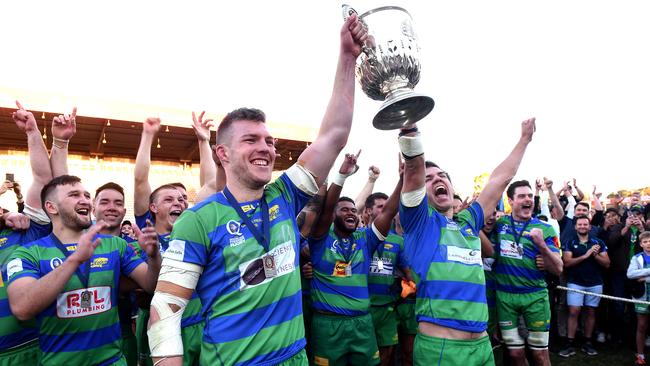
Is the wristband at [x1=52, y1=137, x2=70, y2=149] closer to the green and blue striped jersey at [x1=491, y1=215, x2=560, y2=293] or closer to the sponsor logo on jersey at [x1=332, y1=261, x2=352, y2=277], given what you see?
the sponsor logo on jersey at [x1=332, y1=261, x2=352, y2=277]

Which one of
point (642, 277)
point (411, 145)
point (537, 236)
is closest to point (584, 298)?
point (642, 277)

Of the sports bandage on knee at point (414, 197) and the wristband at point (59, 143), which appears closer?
the sports bandage on knee at point (414, 197)

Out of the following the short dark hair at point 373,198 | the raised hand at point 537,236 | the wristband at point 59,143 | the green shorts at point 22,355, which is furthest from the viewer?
the short dark hair at point 373,198

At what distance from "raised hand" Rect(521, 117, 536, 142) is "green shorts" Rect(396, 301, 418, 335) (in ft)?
8.52

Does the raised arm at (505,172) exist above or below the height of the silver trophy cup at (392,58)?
below

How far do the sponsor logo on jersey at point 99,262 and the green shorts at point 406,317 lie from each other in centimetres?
366

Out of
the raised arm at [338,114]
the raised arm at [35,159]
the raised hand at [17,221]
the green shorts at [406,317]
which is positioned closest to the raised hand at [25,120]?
the raised arm at [35,159]

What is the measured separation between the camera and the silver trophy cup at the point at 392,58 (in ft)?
7.05

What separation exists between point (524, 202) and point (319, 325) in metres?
2.97

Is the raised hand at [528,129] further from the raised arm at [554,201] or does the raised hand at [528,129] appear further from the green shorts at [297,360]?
the raised arm at [554,201]

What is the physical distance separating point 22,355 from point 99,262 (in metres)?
0.98

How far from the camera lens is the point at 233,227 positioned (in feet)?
6.07

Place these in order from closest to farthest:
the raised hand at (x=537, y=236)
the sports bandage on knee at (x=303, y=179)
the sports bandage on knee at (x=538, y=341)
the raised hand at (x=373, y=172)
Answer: the sports bandage on knee at (x=303, y=179), the raised hand at (x=537, y=236), the sports bandage on knee at (x=538, y=341), the raised hand at (x=373, y=172)

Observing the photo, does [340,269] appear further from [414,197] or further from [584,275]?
[584,275]
